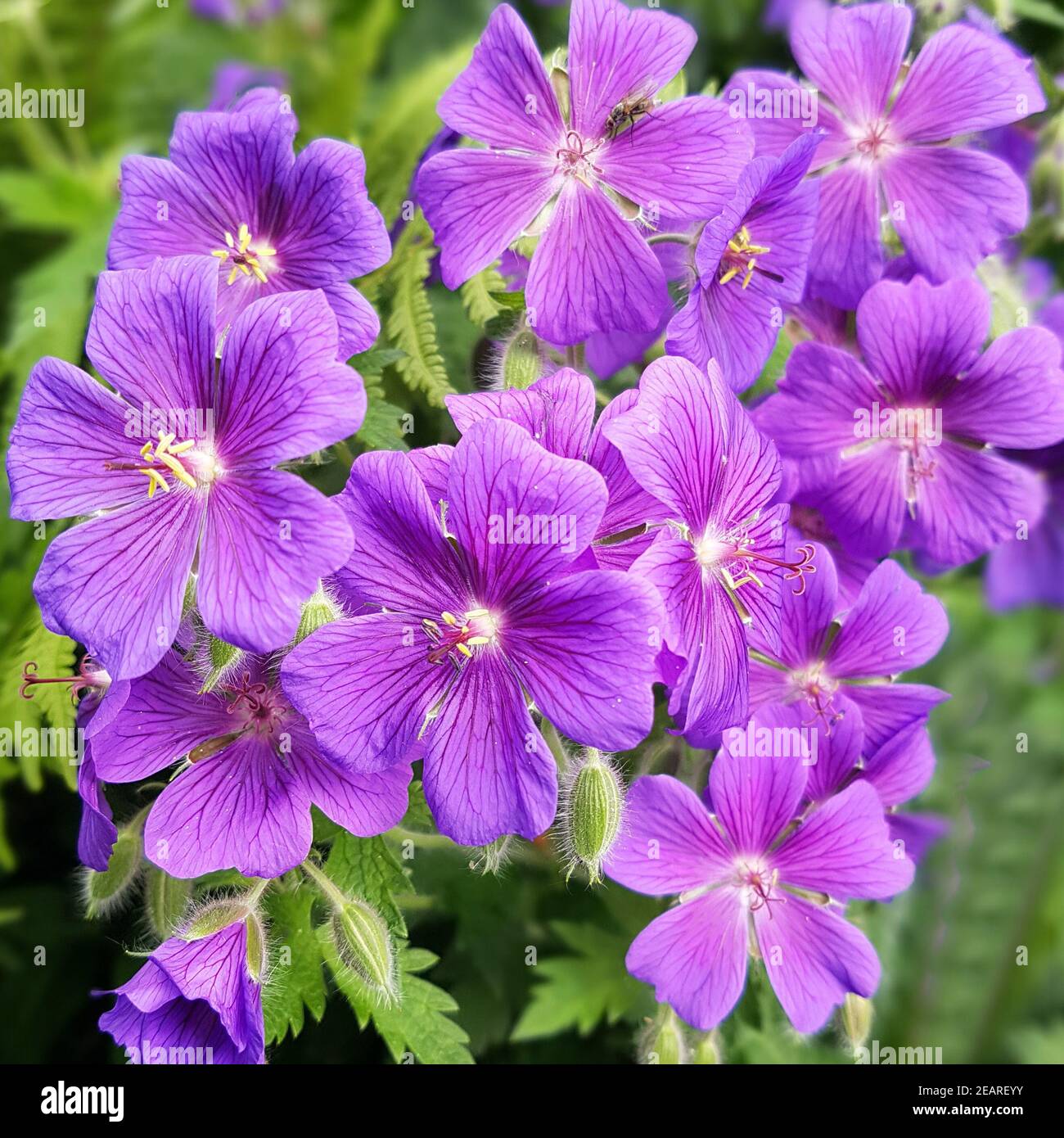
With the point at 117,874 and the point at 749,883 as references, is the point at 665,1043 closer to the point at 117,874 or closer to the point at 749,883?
the point at 749,883

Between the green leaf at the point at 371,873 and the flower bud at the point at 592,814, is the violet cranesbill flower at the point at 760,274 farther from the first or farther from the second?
the green leaf at the point at 371,873

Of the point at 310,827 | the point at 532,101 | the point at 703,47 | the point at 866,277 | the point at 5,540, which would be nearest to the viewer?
the point at 310,827

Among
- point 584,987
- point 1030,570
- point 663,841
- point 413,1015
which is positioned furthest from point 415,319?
point 1030,570

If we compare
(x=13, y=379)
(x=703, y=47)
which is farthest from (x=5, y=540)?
(x=703, y=47)

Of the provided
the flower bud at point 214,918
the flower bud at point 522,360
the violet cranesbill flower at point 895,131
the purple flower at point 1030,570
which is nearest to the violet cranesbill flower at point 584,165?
the flower bud at point 522,360

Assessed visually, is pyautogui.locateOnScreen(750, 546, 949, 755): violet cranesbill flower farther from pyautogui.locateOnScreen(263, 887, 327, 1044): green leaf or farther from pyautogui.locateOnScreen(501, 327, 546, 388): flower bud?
pyautogui.locateOnScreen(263, 887, 327, 1044): green leaf
